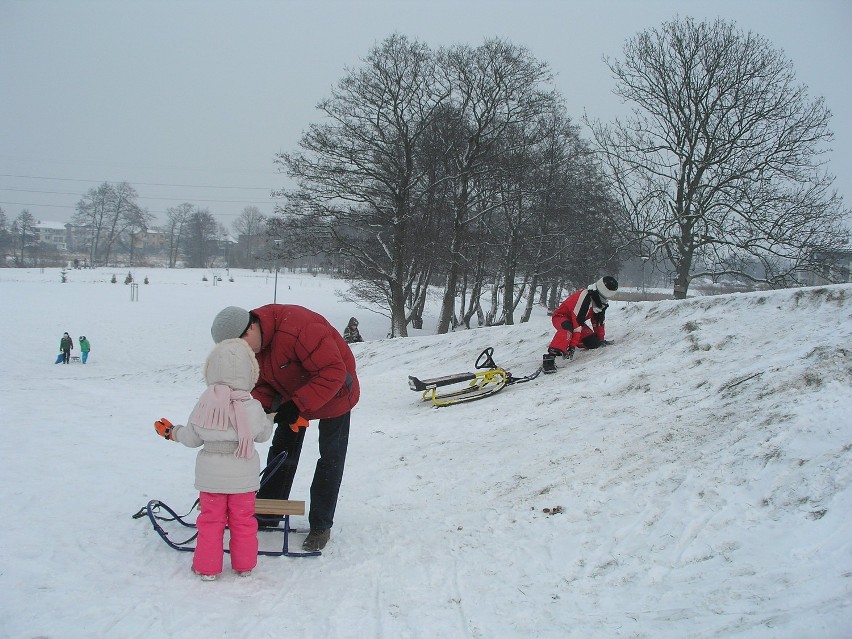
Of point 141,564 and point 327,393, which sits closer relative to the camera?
point 141,564

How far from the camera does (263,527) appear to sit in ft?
13.7

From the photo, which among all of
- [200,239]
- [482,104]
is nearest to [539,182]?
[482,104]

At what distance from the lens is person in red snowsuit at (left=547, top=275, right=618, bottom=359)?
29.0 feet

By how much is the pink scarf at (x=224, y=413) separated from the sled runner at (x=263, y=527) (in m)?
0.62

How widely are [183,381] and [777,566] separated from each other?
45.4ft

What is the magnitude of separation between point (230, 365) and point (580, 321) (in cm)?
672

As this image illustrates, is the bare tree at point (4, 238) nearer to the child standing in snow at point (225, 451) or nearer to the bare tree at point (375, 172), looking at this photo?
the bare tree at point (375, 172)

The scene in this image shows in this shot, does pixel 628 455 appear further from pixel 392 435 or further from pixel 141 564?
pixel 141 564

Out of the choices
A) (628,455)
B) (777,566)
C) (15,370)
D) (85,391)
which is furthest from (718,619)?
(15,370)

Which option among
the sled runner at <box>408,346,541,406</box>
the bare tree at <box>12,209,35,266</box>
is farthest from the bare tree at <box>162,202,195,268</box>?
the sled runner at <box>408,346,541,406</box>

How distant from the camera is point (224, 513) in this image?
11.1ft

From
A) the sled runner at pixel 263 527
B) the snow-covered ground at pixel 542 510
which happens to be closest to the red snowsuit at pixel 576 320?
the snow-covered ground at pixel 542 510

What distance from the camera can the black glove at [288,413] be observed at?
13.6ft

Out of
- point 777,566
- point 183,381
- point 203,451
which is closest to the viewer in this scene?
point 777,566
